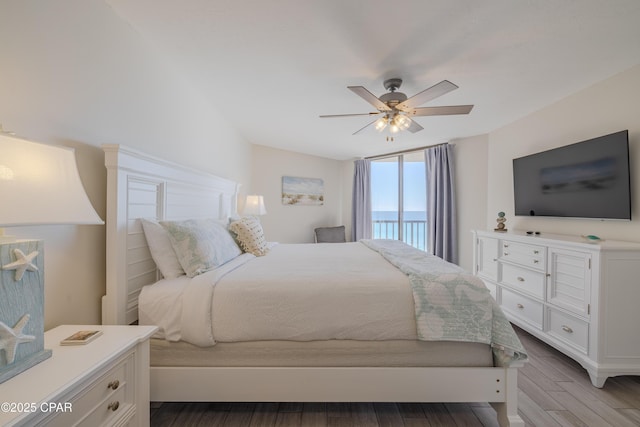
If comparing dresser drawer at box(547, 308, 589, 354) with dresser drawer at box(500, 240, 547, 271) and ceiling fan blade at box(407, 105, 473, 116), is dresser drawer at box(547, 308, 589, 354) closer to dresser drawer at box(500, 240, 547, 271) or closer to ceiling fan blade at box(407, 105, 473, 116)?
dresser drawer at box(500, 240, 547, 271)

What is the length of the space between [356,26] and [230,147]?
2.52 m

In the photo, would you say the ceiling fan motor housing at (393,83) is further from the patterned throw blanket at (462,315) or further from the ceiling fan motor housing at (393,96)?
the patterned throw blanket at (462,315)

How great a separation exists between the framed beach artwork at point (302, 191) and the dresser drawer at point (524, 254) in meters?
3.33

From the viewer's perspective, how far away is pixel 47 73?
1.21m

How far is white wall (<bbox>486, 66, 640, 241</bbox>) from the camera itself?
206cm

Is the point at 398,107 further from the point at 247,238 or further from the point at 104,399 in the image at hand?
the point at 104,399

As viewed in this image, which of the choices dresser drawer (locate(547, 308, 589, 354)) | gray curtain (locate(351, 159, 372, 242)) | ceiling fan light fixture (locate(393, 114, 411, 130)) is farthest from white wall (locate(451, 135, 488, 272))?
ceiling fan light fixture (locate(393, 114, 411, 130))

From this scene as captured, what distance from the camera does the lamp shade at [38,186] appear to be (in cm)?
73

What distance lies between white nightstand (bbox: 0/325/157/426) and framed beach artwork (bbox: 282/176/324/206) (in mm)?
3902

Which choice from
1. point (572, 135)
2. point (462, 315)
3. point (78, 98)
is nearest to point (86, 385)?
point (78, 98)

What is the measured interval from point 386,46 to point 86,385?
238cm

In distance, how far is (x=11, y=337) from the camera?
811 millimetres

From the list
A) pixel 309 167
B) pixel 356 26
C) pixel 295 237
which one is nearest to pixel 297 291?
pixel 356 26

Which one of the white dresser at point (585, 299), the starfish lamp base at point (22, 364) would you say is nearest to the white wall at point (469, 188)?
the white dresser at point (585, 299)
